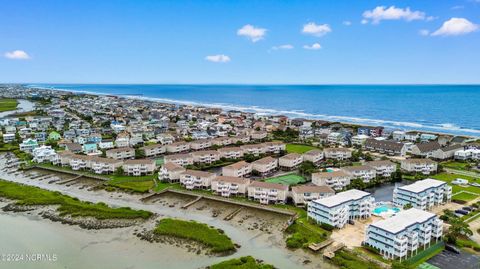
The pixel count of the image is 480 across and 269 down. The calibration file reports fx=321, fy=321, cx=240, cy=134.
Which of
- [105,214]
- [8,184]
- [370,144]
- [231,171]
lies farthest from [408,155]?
[8,184]

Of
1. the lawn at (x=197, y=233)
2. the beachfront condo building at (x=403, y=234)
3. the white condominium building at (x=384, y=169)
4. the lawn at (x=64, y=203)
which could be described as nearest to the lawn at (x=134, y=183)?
the lawn at (x=64, y=203)

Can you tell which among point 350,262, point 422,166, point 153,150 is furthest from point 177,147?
point 350,262

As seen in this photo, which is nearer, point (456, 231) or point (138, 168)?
point (456, 231)

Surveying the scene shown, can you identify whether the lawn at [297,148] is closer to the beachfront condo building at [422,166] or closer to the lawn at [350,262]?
the beachfront condo building at [422,166]

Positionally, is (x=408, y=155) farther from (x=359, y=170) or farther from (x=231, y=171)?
(x=231, y=171)

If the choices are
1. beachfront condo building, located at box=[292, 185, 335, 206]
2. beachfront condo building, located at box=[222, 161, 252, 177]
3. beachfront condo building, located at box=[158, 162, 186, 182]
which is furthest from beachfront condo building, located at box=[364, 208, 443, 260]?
beachfront condo building, located at box=[158, 162, 186, 182]

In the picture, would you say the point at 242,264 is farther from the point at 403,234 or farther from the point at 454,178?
the point at 454,178
